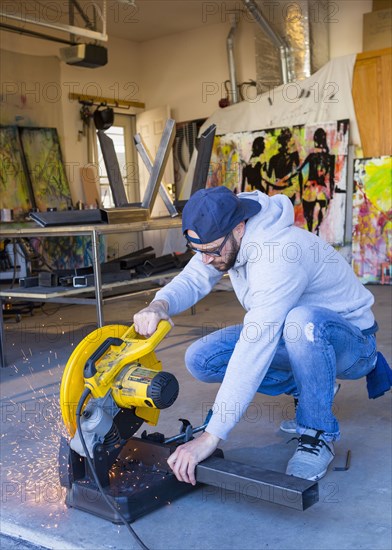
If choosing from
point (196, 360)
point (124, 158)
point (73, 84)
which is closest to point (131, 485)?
point (196, 360)

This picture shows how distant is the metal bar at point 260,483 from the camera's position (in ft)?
5.44

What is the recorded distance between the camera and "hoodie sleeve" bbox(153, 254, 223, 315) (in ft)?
7.16

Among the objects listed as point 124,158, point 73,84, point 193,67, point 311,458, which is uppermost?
point 193,67

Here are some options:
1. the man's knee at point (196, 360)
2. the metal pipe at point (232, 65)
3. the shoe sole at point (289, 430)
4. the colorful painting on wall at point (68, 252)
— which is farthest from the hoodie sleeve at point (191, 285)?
the metal pipe at point (232, 65)

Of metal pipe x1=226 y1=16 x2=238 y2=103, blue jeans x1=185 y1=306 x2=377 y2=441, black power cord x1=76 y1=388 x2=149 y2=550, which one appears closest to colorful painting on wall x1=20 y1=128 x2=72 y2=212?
metal pipe x1=226 y1=16 x2=238 y2=103

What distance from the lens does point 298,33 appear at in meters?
7.66

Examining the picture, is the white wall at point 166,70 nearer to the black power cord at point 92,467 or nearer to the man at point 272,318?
the man at point 272,318

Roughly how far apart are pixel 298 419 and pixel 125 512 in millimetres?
624

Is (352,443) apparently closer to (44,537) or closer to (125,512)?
(125,512)

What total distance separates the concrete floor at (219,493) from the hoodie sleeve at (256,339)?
0.34 meters

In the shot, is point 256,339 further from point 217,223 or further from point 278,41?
point 278,41

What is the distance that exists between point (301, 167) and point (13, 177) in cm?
344

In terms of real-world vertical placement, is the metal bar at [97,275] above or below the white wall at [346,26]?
below

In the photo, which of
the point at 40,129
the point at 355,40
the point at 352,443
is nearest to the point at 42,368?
the point at 352,443
